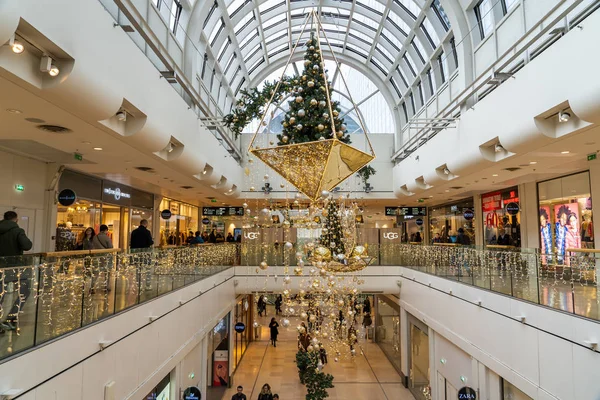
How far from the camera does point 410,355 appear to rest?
14570 millimetres

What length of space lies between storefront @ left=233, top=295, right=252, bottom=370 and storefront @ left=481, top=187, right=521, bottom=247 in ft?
35.4

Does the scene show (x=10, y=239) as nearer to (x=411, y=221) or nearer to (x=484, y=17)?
(x=484, y=17)

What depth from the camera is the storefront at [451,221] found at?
18.6 metres

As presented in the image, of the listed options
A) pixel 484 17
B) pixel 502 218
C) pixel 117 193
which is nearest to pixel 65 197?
pixel 117 193

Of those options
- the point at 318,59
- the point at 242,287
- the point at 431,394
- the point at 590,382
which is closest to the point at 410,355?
the point at 431,394

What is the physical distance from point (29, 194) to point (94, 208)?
3.18 m

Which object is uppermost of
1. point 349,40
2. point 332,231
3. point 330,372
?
point 349,40

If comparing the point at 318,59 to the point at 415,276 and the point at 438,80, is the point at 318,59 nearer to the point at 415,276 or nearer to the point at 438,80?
the point at 415,276

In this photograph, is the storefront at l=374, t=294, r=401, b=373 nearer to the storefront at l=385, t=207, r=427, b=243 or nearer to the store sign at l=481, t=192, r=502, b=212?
the storefront at l=385, t=207, r=427, b=243

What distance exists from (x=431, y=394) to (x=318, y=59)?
10.8 metres

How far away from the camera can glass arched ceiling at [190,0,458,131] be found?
14070mm

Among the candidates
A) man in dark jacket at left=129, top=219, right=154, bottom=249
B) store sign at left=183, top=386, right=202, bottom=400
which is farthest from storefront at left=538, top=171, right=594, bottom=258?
man in dark jacket at left=129, top=219, right=154, bottom=249

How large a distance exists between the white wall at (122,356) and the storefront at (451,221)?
12.4m

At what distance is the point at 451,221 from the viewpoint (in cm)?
2134
